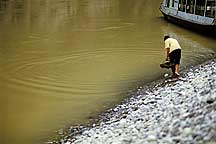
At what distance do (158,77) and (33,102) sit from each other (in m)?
5.16

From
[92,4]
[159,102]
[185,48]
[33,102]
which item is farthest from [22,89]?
[92,4]

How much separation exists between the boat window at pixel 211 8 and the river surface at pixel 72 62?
5.49ft

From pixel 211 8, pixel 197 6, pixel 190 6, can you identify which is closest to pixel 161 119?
pixel 211 8

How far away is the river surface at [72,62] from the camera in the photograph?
12.1m

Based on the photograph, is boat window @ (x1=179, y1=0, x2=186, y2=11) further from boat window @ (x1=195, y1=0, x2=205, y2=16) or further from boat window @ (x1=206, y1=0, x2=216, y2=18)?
boat window @ (x1=206, y1=0, x2=216, y2=18)

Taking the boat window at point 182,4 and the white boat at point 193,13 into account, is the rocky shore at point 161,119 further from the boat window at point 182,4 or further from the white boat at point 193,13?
the boat window at point 182,4

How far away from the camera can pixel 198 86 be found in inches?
420

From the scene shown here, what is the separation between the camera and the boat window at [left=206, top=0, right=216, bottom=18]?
981 inches

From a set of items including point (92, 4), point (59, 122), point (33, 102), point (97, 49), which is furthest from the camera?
point (92, 4)

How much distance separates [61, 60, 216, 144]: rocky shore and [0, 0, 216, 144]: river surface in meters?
1.21

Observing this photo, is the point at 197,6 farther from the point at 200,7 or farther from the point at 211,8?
the point at 211,8

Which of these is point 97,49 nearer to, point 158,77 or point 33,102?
point 158,77

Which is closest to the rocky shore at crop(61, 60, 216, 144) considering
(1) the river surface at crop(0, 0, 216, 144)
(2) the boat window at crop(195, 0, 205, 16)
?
(1) the river surface at crop(0, 0, 216, 144)

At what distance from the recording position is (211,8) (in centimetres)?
2523
